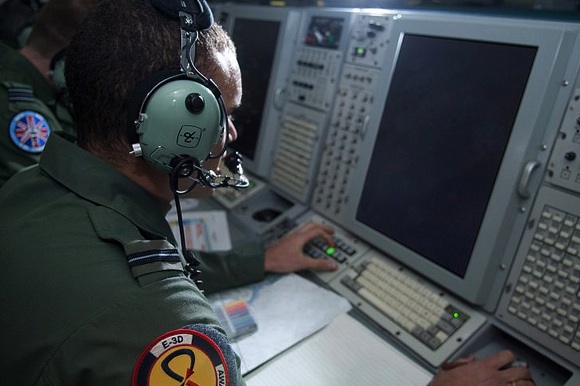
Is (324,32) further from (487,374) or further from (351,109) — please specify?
(487,374)

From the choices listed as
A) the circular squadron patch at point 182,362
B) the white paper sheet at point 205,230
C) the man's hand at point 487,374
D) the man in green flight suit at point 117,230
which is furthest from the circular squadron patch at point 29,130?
the man's hand at point 487,374

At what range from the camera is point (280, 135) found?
1.96 metres

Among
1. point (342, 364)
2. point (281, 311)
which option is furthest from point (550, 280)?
point (281, 311)

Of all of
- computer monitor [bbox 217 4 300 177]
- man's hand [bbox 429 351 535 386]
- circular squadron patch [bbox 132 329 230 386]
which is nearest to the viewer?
circular squadron patch [bbox 132 329 230 386]

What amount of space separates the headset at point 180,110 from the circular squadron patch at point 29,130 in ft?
3.62

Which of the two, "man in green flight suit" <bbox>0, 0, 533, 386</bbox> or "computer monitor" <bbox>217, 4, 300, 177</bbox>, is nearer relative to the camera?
"man in green flight suit" <bbox>0, 0, 533, 386</bbox>

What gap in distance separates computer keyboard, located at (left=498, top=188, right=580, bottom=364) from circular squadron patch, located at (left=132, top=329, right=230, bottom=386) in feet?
2.65

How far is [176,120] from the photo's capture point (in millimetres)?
760

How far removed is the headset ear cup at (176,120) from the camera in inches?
29.4

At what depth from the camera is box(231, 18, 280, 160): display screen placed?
6.58ft

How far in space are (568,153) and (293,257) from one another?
0.83 metres

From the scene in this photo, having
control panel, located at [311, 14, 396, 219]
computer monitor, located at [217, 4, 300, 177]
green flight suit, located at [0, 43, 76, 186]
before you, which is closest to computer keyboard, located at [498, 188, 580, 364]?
control panel, located at [311, 14, 396, 219]

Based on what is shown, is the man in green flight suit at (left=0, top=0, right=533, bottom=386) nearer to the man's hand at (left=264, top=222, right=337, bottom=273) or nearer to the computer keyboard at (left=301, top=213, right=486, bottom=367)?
the computer keyboard at (left=301, top=213, right=486, bottom=367)

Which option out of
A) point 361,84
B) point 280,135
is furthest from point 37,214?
point 280,135
